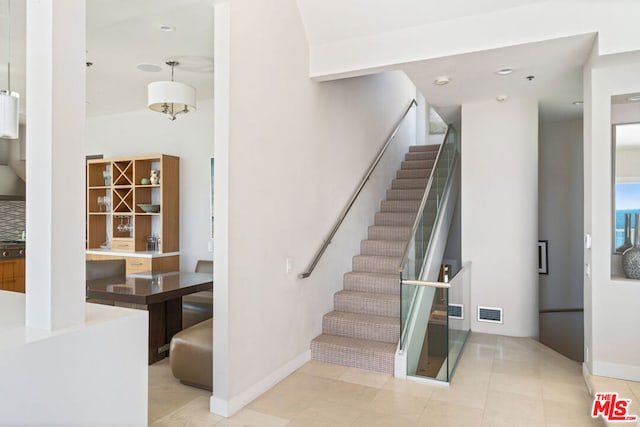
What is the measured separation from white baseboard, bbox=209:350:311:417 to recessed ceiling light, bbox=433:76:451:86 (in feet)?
9.72

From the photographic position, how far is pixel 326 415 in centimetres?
297

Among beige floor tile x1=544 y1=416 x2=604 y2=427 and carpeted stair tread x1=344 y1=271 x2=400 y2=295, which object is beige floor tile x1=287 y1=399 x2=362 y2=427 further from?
carpeted stair tread x1=344 y1=271 x2=400 y2=295

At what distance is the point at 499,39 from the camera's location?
131 inches

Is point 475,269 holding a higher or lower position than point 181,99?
lower

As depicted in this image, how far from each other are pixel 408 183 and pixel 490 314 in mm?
2520

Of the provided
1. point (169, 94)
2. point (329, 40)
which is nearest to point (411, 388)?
point (329, 40)

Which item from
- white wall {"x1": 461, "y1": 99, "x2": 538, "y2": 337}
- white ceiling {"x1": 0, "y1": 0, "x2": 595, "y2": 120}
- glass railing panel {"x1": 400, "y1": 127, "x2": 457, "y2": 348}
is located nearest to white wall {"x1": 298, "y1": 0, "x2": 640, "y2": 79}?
white ceiling {"x1": 0, "y1": 0, "x2": 595, "y2": 120}

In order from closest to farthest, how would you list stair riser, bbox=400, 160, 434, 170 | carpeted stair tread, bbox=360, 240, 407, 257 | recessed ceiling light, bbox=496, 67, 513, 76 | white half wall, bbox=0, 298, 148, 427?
1. white half wall, bbox=0, 298, 148, 427
2. recessed ceiling light, bbox=496, 67, 513, 76
3. carpeted stair tread, bbox=360, 240, 407, 257
4. stair riser, bbox=400, 160, 434, 170

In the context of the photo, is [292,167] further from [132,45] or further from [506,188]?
[506,188]

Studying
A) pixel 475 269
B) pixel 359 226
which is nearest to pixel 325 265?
pixel 359 226

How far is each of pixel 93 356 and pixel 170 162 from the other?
481 cm

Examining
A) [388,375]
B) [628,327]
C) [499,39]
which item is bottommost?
[388,375]

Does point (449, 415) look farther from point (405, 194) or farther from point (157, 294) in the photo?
point (405, 194)

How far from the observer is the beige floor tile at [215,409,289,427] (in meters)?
2.82
